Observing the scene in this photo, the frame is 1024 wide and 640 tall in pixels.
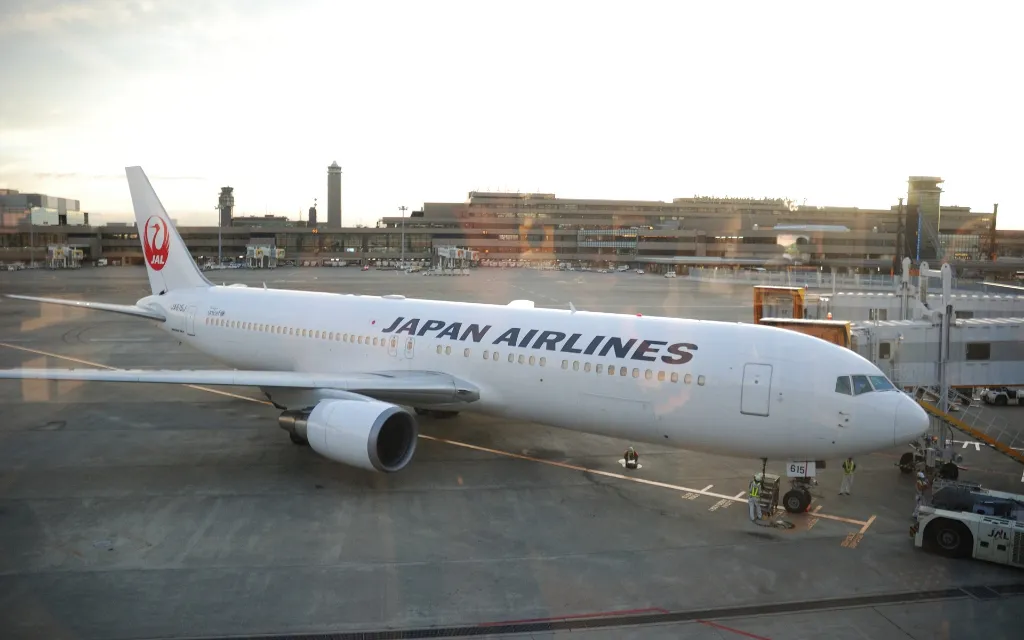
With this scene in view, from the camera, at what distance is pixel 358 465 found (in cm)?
1580

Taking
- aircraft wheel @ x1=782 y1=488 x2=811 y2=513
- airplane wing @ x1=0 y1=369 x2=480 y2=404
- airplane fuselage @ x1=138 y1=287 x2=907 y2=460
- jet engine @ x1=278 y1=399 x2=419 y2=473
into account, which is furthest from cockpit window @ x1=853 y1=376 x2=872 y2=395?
jet engine @ x1=278 y1=399 x2=419 y2=473

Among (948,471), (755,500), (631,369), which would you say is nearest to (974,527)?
(755,500)

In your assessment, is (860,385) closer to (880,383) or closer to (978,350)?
(880,383)

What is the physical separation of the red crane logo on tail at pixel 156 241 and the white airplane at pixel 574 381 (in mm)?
8742

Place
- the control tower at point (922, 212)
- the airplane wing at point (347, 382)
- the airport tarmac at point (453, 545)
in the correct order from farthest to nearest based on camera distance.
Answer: the control tower at point (922, 212) < the airplane wing at point (347, 382) < the airport tarmac at point (453, 545)

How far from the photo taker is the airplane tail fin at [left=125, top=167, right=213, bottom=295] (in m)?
27.7

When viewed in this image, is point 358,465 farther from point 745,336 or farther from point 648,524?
point 745,336

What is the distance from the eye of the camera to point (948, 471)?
1741cm

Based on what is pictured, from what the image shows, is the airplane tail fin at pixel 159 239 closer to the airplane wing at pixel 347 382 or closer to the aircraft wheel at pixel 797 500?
the airplane wing at pixel 347 382

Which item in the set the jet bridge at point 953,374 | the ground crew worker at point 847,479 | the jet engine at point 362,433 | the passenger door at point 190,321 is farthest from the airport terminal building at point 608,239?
the jet engine at point 362,433

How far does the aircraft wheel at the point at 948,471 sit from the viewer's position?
1734cm

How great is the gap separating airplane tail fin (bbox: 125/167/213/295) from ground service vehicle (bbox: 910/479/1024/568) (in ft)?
82.0

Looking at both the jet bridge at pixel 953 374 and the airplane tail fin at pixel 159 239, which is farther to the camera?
the airplane tail fin at pixel 159 239

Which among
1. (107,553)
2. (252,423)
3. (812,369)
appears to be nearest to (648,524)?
(812,369)
